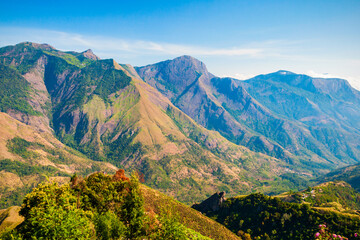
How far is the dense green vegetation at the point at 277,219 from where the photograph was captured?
106m

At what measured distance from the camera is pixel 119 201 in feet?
184

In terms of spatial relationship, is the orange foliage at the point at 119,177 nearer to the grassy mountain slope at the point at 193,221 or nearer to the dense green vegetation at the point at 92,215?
the dense green vegetation at the point at 92,215

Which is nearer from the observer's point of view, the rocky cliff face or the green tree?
the green tree

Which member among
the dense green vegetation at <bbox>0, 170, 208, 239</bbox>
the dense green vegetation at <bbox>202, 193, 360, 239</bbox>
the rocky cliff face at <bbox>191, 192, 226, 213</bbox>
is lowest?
the rocky cliff face at <bbox>191, 192, 226, 213</bbox>

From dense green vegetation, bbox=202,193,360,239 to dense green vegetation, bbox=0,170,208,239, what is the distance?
92.1m

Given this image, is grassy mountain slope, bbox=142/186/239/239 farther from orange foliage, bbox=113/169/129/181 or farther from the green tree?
the green tree

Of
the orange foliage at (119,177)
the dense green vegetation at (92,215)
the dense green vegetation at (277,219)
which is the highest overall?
the dense green vegetation at (92,215)

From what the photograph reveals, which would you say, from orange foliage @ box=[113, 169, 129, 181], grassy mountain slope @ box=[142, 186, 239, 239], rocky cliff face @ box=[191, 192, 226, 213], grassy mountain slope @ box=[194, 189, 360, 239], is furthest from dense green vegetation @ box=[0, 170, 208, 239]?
rocky cliff face @ box=[191, 192, 226, 213]

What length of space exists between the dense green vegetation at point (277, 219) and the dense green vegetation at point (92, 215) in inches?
3625

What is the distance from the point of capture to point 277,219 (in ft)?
405

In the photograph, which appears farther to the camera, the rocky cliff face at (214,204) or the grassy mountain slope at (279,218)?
the rocky cliff face at (214,204)

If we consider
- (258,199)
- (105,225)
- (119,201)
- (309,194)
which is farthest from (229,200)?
(105,225)

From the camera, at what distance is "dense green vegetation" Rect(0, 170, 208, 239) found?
38.6 metres

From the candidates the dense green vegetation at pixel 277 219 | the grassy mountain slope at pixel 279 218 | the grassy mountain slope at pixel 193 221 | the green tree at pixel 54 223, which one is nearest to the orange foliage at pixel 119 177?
the green tree at pixel 54 223
